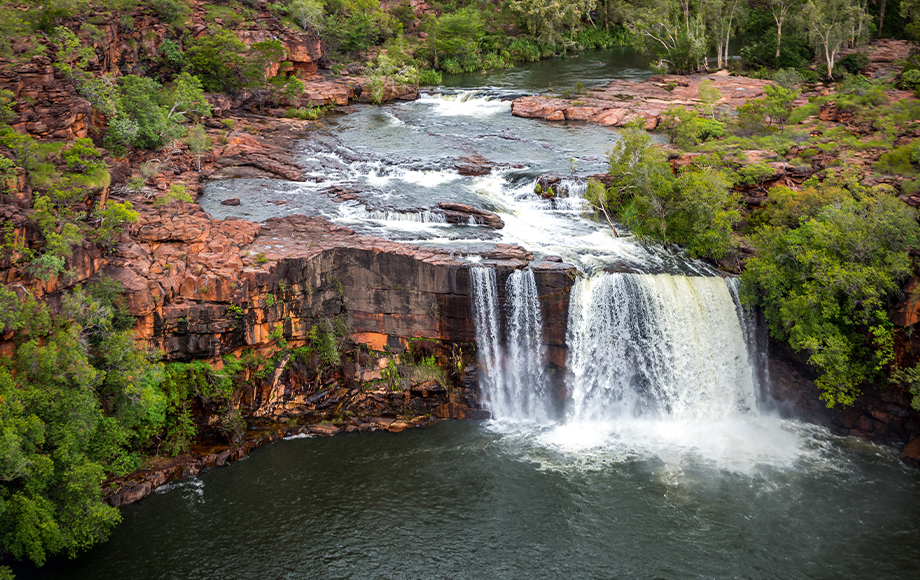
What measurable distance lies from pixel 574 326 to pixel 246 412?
1368 centimetres

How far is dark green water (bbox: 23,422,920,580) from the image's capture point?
70.5 ft

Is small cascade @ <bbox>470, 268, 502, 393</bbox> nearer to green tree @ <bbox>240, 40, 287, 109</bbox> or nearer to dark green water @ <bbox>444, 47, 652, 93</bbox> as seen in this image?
green tree @ <bbox>240, 40, 287, 109</bbox>

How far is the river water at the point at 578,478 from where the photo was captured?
2177 centimetres

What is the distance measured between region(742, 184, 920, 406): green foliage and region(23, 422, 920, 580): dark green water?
3464mm

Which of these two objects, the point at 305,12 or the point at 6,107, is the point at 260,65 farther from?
the point at 6,107

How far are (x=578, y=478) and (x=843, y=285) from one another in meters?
12.1

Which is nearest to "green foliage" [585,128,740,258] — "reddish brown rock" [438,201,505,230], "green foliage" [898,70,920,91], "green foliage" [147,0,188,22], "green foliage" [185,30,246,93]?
"reddish brown rock" [438,201,505,230]

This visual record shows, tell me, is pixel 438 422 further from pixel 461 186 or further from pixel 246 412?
pixel 461 186

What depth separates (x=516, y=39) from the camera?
8131 centimetres

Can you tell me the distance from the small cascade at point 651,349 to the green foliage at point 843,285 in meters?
2.19

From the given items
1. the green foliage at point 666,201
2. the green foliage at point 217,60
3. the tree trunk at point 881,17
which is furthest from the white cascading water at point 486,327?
the tree trunk at point 881,17

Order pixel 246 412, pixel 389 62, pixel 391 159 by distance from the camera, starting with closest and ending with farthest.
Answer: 1. pixel 246 412
2. pixel 391 159
3. pixel 389 62

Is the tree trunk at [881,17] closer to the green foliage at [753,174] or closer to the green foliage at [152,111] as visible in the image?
the green foliage at [753,174]

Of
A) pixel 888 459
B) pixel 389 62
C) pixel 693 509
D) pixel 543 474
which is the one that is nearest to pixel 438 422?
pixel 543 474
